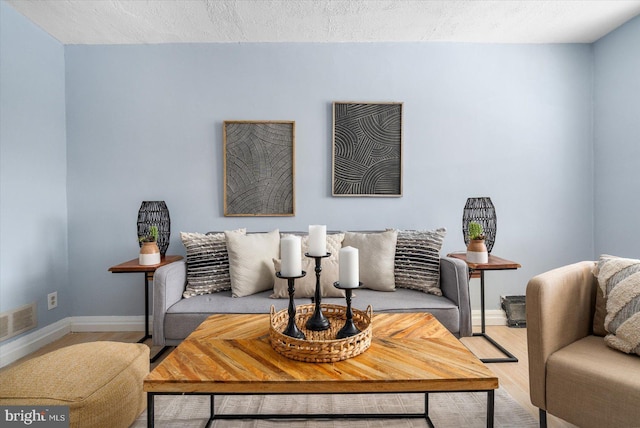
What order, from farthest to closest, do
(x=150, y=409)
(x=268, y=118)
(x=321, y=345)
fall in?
(x=268, y=118) → (x=321, y=345) → (x=150, y=409)

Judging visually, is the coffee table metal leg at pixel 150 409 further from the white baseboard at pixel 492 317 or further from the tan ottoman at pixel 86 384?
the white baseboard at pixel 492 317

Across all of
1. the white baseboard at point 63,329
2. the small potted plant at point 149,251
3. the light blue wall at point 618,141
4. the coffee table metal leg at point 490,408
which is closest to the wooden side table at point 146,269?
the small potted plant at point 149,251

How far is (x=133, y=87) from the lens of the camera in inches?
119

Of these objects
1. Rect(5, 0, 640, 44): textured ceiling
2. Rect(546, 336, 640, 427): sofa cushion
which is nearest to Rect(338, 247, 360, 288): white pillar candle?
Rect(546, 336, 640, 427): sofa cushion

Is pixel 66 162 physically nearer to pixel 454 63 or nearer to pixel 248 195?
pixel 248 195

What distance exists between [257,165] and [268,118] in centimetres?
40

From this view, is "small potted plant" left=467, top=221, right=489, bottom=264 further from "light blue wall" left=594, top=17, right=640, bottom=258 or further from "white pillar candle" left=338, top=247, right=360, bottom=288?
"white pillar candle" left=338, top=247, right=360, bottom=288

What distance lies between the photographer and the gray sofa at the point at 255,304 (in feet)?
7.17

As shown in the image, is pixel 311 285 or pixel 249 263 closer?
pixel 311 285

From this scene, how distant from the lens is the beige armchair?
4.32 ft

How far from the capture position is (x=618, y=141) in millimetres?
2830

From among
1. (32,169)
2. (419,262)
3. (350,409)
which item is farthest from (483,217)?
(32,169)

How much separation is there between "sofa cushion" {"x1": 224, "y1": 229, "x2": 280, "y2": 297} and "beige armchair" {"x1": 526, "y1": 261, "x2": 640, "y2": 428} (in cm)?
157

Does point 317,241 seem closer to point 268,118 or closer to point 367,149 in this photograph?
point 367,149
